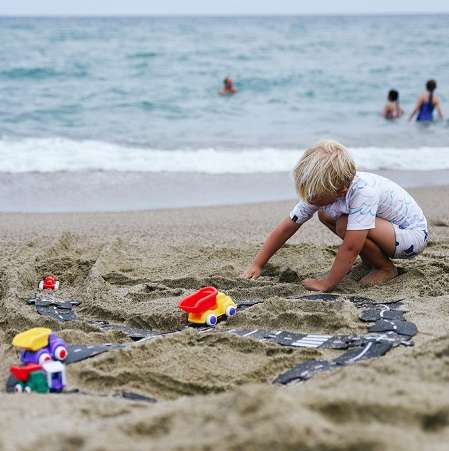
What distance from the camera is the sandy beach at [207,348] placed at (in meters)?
1.66

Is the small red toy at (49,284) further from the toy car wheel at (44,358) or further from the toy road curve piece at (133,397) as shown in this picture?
the toy road curve piece at (133,397)

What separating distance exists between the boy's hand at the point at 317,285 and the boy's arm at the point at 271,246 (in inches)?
15.0

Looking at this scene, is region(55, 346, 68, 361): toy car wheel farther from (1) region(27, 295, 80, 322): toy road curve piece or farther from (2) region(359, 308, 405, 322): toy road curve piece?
(2) region(359, 308, 405, 322): toy road curve piece

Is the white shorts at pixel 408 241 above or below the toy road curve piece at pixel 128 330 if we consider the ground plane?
above

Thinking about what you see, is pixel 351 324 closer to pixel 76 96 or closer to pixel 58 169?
pixel 58 169

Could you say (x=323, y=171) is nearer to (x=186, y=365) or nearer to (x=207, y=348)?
(x=207, y=348)

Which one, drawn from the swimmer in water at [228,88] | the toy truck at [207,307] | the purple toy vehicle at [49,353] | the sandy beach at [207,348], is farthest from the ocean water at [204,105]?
the purple toy vehicle at [49,353]

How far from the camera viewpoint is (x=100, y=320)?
10.7 ft

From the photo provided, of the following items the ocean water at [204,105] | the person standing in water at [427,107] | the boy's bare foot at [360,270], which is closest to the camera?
the boy's bare foot at [360,270]

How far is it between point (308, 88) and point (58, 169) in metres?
9.12

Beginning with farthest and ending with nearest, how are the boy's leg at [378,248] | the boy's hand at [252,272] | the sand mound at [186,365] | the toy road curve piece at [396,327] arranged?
1. the boy's hand at [252,272]
2. the boy's leg at [378,248]
3. the toy road curve piece at [396,327]
4. the sand mound at [186,365]

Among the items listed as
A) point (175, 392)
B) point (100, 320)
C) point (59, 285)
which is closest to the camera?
point (175, 392)

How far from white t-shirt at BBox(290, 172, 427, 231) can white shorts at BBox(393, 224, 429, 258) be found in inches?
1.6

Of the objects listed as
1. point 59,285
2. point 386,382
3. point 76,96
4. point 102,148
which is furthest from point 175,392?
point 76,96
